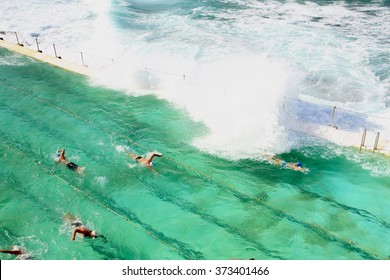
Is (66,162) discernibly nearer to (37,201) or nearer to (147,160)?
(37,201)

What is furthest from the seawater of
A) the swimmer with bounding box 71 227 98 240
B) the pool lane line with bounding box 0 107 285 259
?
the swimmer with bounding box 71 227 98 240

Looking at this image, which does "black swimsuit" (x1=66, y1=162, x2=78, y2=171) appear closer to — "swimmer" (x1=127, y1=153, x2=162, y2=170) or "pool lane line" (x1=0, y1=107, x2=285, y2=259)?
"swimmer" (x1=127, y1=153, x2=162, y2=170)

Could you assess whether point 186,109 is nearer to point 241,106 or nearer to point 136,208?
point 241,106

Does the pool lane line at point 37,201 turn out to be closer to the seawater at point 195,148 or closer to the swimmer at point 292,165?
the seawater at point 195,148

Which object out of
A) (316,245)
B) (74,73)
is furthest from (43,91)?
(316,245)

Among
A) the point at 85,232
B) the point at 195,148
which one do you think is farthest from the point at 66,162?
the point at 195,148

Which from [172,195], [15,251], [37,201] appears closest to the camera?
[15,251]

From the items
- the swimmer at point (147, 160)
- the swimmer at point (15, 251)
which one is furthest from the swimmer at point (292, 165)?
the swimmer at point (15, 251)
